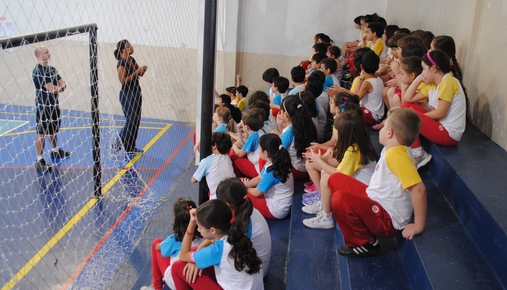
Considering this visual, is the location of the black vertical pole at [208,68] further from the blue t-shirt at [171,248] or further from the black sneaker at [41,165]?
the black sneaker at [41,165]

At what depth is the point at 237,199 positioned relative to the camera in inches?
104

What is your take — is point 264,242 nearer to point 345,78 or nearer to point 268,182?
point 268,182

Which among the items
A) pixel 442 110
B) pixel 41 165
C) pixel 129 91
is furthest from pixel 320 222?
pixel 129 91

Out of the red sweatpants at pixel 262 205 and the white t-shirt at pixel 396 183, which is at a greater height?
the white t-shirt at pixel 396 183

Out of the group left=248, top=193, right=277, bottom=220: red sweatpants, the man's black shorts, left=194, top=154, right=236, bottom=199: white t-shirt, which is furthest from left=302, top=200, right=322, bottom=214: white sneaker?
the man's black shorts

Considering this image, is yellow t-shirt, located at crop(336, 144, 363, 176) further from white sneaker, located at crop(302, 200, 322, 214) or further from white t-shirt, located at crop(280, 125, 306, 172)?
white t-shirt, located at crop(280, 125, 306, 172)

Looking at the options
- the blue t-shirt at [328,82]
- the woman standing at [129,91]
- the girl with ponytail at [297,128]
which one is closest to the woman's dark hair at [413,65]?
the girl with ponytail at [297,128]

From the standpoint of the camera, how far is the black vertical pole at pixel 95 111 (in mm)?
4133

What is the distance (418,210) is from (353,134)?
2.36 ft

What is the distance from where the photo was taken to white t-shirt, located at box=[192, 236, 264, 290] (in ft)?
7.89

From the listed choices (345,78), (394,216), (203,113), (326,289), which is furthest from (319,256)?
(345,78)

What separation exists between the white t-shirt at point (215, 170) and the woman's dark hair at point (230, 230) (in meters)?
1.13

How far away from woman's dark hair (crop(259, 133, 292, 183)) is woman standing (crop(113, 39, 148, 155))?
7.98 feet

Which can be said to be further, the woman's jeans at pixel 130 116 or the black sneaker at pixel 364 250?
the woman's jeans at pixel 130 116
